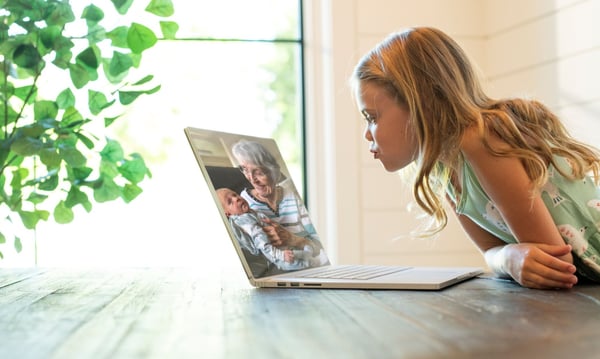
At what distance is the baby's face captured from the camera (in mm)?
1196

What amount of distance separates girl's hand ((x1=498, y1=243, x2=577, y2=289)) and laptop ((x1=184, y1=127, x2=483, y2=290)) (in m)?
0.08

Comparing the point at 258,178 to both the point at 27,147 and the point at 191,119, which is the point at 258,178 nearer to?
the point at 27,147

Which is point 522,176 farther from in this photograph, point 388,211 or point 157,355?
point 388,211

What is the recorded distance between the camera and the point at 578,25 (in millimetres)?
2279

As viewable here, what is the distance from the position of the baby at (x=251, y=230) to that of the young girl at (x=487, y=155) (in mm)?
251

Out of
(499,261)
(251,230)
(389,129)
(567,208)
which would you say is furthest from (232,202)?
(567,208)

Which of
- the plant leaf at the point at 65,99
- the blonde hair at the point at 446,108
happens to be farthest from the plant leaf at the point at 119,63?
the blonde hair at the point at 446,108

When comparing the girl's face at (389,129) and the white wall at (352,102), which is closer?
the girl's face at (389,129)

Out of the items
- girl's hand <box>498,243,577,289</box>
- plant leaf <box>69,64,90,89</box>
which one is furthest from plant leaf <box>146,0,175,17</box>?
girl's hand <box>498,243,577,289</box>

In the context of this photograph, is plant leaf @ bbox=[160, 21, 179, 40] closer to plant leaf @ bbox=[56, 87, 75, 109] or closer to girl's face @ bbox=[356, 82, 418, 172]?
plant leaf @ bbox=[56, 87, 75, 109]

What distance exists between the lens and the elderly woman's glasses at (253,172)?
4.28 ft

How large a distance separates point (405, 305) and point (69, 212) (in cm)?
137

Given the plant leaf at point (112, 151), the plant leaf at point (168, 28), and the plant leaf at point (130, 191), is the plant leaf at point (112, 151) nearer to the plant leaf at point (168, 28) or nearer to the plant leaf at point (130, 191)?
the plant leaf at point (130, 191)

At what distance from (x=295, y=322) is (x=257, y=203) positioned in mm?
553
